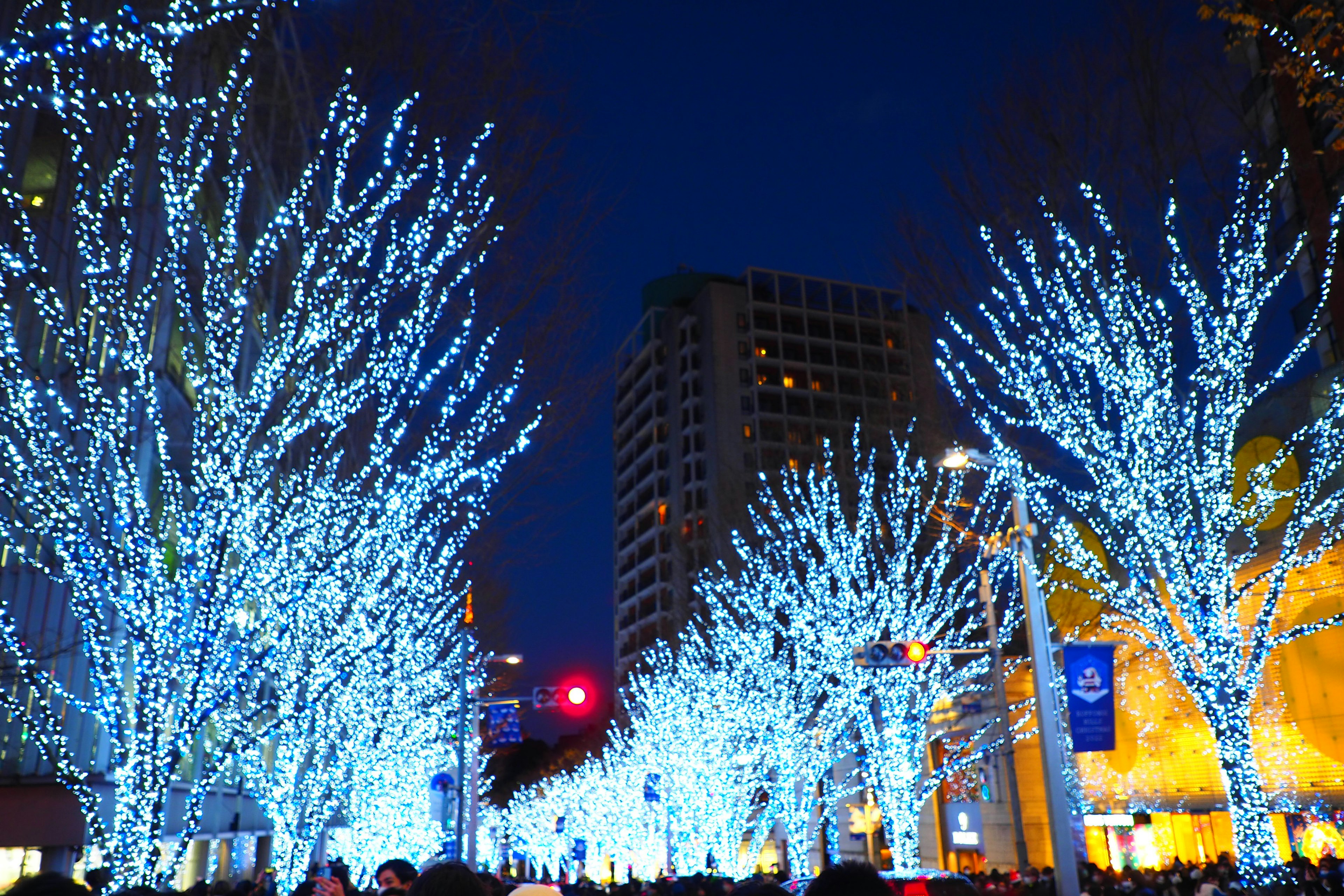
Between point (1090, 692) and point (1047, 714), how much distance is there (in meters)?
0.50

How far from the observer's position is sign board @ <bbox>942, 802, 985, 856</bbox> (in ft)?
86.0

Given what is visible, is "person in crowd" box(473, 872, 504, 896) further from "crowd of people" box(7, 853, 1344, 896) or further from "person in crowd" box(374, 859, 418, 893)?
"person in crowd" box(374, 859, 418, 893)

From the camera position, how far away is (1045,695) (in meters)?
10.8

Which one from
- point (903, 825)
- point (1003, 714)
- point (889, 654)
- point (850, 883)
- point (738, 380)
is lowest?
point (903, 825)

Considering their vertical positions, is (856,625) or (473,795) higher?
(856,625)

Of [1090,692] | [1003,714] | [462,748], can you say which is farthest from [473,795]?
[1090,692]

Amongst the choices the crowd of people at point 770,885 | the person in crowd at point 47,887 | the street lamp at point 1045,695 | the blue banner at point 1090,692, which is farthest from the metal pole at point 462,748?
the person in crowd at point 47,887

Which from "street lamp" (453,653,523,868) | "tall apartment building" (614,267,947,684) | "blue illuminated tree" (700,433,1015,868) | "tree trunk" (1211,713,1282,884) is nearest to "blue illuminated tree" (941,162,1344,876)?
"tree trunk" (1211,713,1282,884)

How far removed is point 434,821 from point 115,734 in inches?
1498

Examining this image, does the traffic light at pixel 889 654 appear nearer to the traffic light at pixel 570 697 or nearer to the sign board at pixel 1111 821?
the traffic light at pixel 570 697

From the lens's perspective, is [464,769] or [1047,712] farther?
[464,769]

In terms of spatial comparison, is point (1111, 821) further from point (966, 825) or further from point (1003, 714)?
point (1003, 714)

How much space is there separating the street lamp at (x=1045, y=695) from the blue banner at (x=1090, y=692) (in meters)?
0.21

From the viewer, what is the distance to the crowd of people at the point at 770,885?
301cm
